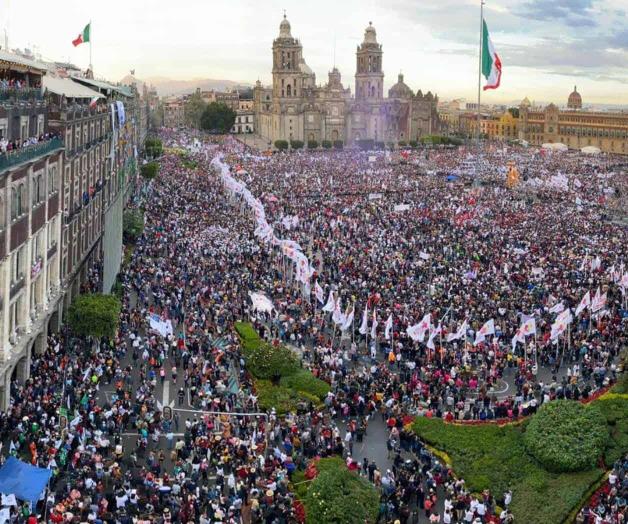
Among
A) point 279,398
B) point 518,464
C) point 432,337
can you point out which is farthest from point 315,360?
point 518,464

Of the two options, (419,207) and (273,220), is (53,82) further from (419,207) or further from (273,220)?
(419,207)

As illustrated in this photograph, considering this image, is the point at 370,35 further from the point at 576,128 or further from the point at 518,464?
the point at 518,464

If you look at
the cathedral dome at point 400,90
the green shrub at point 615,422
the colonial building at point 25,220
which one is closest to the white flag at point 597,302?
the green shrub at point 615,422

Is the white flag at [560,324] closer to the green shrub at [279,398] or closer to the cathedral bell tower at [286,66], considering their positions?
the green shrub at [279,398]

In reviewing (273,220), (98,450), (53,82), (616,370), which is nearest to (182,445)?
(98,450)

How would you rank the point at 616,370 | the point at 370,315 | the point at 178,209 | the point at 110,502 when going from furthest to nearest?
the point at 178,209 < the point at 370,315 < the point at 616,370 < the point at 110,502

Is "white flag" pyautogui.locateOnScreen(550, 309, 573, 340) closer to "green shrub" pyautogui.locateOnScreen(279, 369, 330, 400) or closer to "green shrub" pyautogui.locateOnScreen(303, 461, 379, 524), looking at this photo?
"green shrub" pyautogui.locateOnScreen(279, 369, 330, 400)
